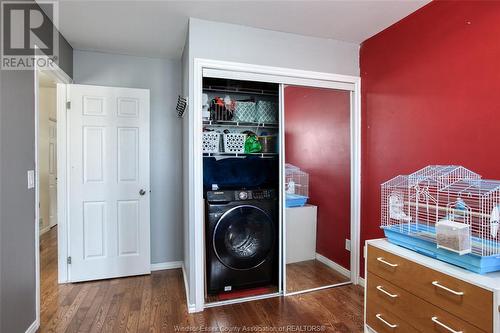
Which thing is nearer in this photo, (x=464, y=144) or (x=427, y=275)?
(x=427, y=275)

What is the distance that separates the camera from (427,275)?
152cm

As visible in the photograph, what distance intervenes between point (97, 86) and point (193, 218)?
1.82 m

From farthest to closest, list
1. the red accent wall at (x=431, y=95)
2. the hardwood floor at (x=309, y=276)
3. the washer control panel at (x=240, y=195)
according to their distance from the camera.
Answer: the hardwood floor at (x=309, y=276), the washer control panel at (x=240, y=195), the red accent wall at (x=431, y=95)

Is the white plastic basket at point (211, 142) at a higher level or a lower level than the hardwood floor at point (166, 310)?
higher

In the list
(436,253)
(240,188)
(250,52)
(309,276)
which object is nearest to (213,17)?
(250,52)

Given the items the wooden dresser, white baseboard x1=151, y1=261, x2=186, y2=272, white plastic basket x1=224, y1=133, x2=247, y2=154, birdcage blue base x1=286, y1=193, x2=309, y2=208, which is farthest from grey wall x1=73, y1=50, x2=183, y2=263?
the wooden dresser

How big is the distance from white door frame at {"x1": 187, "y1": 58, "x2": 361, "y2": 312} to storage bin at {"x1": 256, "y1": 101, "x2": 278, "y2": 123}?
0.88 ft

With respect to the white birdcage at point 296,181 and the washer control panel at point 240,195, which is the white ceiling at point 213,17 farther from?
the washer control panel at point 240,195

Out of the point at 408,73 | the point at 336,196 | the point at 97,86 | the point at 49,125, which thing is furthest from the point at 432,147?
the point at 49,125

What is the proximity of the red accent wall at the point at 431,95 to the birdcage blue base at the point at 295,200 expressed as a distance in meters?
0.61

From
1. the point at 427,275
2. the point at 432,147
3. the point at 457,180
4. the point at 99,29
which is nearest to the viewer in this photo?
the point at 427,275

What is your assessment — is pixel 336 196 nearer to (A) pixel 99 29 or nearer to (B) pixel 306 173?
(B) pixel 306 173

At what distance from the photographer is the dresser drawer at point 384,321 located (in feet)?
5.46
